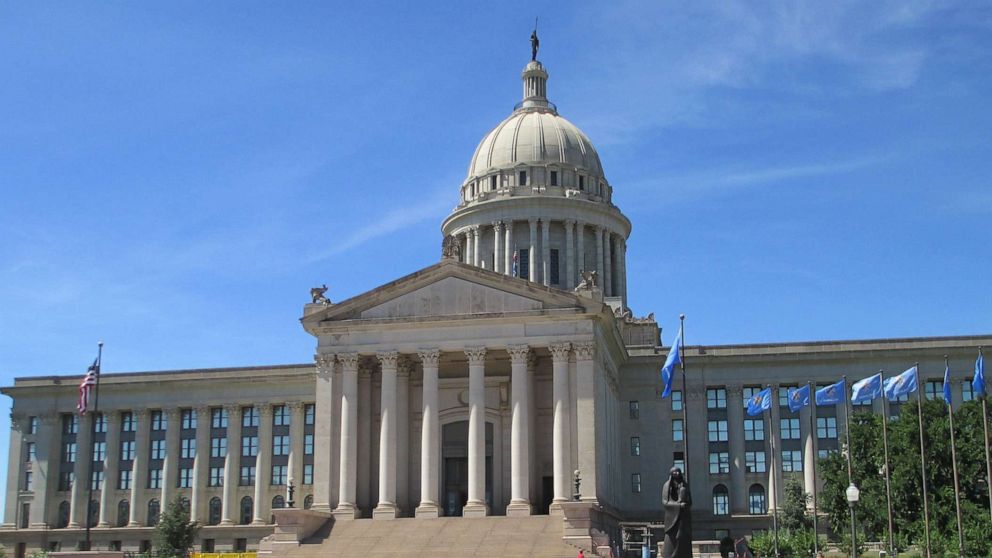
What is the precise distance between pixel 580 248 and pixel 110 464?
41.2 meters

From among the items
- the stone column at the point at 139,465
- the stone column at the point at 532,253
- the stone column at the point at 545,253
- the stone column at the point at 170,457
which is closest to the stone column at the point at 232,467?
the stone column at the point at 170,457

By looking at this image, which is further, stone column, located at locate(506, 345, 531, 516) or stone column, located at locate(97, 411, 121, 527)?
stone column, located at locate(97, 411, 121, 527)

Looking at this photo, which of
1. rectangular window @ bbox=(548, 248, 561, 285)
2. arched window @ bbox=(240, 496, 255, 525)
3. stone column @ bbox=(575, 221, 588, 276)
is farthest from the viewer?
rectangular window @ bbox=(548, 248, 561, 285)

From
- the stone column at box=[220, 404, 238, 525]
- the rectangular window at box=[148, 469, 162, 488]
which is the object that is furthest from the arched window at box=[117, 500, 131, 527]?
the stone column at box=[220, 404, 238, 525]

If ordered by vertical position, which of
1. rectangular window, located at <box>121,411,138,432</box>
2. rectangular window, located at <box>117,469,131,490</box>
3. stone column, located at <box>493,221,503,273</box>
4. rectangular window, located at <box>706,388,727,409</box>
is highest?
stone column, located at <box>493,221,503,273</box>

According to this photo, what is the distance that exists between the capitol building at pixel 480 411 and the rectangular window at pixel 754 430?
0.35 ft

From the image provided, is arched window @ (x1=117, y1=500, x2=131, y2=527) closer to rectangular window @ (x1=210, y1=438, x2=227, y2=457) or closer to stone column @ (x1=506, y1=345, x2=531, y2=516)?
rectangular window @ (x1=210, y1=438, x2=227, y2=457)

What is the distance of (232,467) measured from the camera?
9300 centimetres

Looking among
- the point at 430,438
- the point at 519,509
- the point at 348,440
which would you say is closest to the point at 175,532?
the point at 348,440

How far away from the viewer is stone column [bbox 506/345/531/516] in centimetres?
6919

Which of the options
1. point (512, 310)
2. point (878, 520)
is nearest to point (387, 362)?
point (512, 310)

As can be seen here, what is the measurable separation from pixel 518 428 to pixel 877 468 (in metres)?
20.3

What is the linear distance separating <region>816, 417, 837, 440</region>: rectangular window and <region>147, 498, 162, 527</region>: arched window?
1972 inches

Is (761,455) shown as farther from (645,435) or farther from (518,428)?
(518,428)
